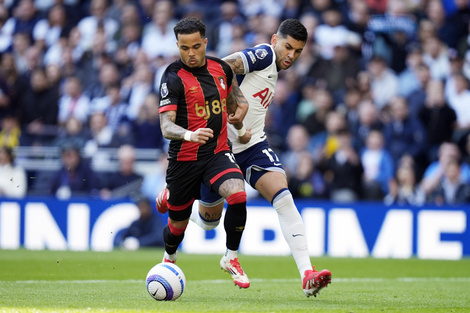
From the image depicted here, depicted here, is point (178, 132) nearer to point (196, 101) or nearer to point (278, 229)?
point (196, 101)

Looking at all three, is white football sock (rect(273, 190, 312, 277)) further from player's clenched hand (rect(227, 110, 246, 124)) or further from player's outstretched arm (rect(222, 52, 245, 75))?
player's outstretched arm (rect(222, 52, 245, 75))

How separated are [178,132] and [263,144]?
4.39 feet

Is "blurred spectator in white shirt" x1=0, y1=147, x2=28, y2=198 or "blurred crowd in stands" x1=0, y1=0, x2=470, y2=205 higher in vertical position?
"blurred crowd in stands" x1=0, y1=0, x2=470, y2=205

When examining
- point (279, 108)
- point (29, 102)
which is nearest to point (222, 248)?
point (279, 108)

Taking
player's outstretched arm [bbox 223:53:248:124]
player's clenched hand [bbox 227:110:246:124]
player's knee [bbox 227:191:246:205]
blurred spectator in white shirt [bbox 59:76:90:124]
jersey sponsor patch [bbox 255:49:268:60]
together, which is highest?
jersey sponsor patch [bbox 255:49:268:60]

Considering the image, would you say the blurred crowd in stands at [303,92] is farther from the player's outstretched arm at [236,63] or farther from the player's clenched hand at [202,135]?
the player's clenched hand at [202,135]

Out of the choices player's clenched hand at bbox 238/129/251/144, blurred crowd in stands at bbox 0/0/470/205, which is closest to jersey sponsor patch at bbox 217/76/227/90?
player's clenched hand at bbox 238/129/251/144

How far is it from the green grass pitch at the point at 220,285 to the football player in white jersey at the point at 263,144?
655mm

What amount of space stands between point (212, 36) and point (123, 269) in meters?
7.00

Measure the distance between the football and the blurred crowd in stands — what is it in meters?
7.17

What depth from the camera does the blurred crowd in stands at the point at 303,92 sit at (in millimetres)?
13773

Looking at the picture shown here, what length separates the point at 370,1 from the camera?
1570 cm

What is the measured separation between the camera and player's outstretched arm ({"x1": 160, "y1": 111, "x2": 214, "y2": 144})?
6352 mm

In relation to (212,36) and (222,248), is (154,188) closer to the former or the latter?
(222,248)
